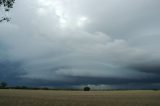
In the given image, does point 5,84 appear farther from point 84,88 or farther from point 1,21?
point 1,21

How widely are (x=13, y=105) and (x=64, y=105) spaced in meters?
6.66

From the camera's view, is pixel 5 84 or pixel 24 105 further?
pixel 5 84

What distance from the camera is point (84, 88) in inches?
6767

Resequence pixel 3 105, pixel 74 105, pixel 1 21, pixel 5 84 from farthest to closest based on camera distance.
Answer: pixel 5 84, pixel 74 105, pixel 3 105, pixel 1 21

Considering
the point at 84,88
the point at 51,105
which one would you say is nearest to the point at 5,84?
the point at 84,88

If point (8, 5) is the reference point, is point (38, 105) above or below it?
below

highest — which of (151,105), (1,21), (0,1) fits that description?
(0,1)

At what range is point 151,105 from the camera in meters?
42.3

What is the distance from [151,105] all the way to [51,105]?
14023mm

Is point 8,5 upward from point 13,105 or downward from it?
upward

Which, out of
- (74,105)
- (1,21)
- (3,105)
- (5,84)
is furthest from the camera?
(5,84)

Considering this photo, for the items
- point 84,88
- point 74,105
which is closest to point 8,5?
point 74,105

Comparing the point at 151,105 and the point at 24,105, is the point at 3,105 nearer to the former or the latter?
the point at 24,105

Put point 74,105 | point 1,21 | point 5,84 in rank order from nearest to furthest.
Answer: point 1,21
point 74,105
point 5,84
